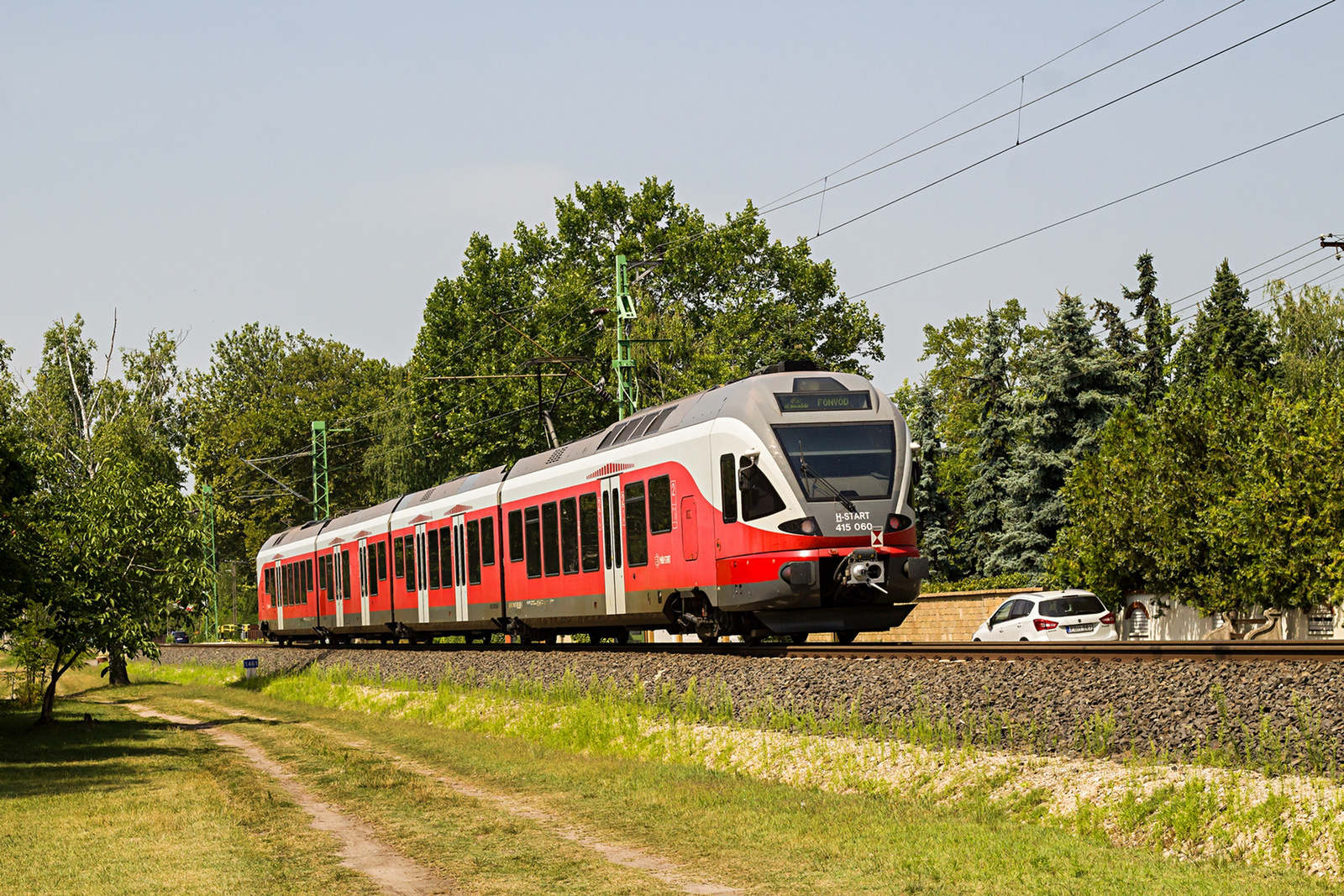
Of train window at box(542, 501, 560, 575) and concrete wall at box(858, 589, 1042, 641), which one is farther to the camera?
concrete wall at box(858, 589, 1042, 641)

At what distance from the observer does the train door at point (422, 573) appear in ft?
103

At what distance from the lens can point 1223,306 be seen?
4869cm

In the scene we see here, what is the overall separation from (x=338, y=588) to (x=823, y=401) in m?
22.9

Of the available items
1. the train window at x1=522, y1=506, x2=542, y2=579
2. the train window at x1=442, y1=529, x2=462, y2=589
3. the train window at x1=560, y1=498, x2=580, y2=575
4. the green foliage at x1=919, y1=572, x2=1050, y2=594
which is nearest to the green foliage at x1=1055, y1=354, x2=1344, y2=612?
the green foliage at x1=919, y1=572, x2=1050, y2=594

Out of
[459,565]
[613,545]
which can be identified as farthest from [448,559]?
[613,545]

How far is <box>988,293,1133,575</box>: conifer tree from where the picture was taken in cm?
4169

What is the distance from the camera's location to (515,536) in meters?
25.9

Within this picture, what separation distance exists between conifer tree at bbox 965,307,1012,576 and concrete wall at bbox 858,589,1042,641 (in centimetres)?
841

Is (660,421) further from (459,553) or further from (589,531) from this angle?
(459,553)

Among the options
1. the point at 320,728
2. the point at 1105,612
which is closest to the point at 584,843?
the point at 320,728

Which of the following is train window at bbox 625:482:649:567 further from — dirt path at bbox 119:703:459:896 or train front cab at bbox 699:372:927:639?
dirt path at bbox 119:703:459:896

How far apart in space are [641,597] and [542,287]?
153 ft

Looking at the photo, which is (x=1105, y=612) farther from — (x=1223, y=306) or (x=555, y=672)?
(x=1223, y=306)

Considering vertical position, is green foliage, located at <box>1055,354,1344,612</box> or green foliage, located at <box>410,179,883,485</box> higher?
green foliage, located at <box>410,179,883,485</box>
